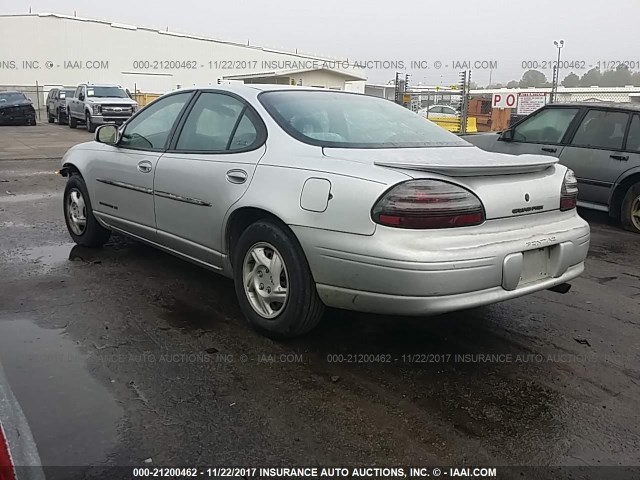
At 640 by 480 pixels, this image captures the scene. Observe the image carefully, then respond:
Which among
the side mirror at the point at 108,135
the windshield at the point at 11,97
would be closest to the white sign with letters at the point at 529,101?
the side mirror at the point at 108,135

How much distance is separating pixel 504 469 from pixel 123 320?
8.57 feet

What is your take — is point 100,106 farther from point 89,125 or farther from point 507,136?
point 507,136

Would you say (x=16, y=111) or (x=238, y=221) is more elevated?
(x=16, y=111)

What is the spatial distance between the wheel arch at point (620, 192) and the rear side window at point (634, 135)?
0.34m

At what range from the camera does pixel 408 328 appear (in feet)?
13.2

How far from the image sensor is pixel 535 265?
344 centimetres

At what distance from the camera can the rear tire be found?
285 inches

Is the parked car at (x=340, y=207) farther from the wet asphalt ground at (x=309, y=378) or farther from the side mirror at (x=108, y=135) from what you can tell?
the side mirror at (x=108, y=135)

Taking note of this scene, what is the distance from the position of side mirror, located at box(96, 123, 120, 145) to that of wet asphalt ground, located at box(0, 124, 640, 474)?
3.64 ft

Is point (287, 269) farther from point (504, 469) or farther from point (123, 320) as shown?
point (504, 469)

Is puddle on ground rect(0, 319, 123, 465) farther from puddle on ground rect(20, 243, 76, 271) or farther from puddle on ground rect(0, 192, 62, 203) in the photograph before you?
puddle on ground rect(0, 192, 62, 203)

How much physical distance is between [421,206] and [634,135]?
17.7 feet

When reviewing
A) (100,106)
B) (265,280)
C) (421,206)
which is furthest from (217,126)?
(100,106)

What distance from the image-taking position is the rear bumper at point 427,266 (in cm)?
307
